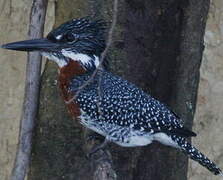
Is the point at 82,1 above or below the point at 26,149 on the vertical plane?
above

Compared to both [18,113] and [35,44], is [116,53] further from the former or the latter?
[18,113]

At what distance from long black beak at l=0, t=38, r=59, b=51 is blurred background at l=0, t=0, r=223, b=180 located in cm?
111

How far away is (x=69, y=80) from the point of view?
5.02m

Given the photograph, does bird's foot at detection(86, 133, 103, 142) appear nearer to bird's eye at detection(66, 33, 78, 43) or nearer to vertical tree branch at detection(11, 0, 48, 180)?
vertical tree branch at detection(11, 0, 48, 180)

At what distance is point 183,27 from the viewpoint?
495 centimetres

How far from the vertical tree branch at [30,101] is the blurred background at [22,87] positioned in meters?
0.94

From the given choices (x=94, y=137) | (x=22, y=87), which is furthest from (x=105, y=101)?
(x=22, y=87)

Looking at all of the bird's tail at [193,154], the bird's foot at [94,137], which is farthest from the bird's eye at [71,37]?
the bird's tail at [193,154]

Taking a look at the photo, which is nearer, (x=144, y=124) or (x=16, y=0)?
(x=144, y=124)

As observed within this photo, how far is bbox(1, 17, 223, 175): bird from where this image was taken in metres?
4.86

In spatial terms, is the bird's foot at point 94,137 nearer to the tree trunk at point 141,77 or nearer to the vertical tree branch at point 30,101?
the tree trunk at point 141,77

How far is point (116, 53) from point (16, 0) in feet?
4.51

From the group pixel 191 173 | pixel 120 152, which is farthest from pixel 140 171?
pixel 191 173

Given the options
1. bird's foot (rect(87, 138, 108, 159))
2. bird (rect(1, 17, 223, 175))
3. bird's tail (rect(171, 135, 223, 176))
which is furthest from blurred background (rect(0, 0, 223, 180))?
bird's foot (rect(87, 138, 108, 159))
